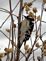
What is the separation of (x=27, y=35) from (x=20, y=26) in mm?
42

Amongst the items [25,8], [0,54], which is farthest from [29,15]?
[0,54]

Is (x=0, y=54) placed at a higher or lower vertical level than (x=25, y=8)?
lower

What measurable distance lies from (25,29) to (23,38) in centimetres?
4

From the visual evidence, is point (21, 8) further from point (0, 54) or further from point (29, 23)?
point (0, 54)

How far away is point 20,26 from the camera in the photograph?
633 millimetres

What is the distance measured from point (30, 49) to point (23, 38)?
4cm

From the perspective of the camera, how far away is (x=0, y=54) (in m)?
0.55

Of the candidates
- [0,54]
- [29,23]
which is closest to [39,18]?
[29,23]

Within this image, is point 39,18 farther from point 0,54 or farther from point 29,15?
point 0,54

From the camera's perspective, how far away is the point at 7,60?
73cm

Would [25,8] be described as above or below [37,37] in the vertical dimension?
above

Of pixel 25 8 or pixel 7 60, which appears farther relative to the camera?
pixel 7 60

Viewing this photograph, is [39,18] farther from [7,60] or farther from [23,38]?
[7,60]

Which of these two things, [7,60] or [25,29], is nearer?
[25,29]
